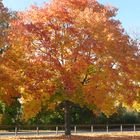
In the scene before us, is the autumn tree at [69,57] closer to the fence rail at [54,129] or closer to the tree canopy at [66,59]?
the tree canopy at [66,59]

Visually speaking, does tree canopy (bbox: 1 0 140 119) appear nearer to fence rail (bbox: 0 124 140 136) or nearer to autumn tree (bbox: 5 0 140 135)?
autumn tree (bbox: 5 0 140 135)

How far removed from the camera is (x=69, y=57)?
119 ft

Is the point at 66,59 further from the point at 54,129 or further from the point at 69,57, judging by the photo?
the point at 54,129

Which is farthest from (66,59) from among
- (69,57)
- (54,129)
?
(54,129)

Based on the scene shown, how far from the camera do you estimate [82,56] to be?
3597 centimetres

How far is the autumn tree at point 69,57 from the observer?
35.5 meters

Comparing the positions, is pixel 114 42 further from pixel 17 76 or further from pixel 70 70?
pixel 17 76

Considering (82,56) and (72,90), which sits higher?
(82,56)

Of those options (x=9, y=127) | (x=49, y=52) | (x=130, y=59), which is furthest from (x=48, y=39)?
(x=9, y=127)

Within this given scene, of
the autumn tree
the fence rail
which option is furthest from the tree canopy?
the fence rail

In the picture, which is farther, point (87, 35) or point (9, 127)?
point (9, 127)

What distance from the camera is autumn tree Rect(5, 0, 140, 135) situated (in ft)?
116

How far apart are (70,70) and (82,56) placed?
1556 millimetres

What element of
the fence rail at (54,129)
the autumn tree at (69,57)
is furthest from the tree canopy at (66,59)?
the fence rail at (54,129)
